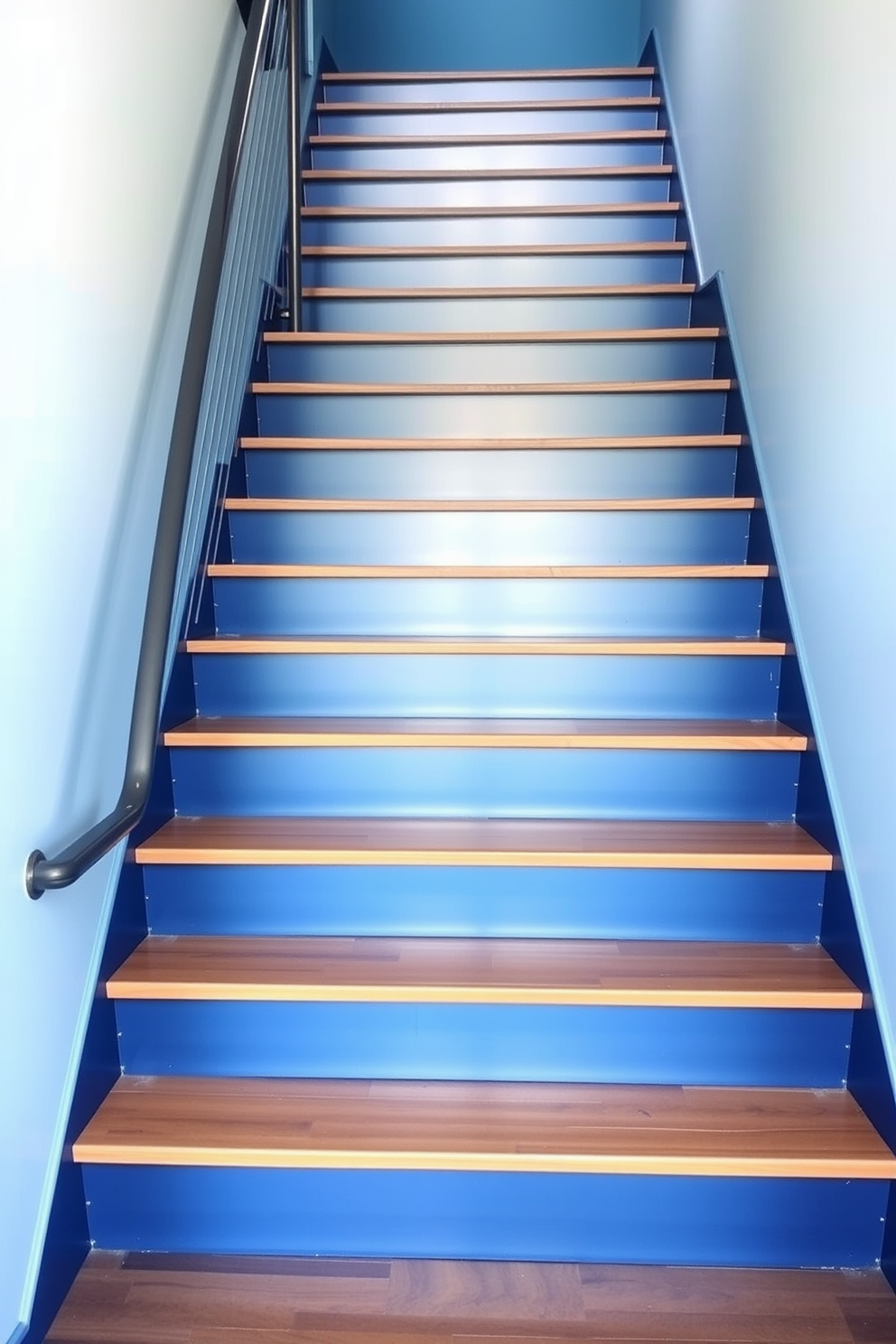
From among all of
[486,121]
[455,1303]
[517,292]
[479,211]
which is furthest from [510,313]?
[455,1303]

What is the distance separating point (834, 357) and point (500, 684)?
90cm

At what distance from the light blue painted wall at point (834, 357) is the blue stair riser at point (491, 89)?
4.71 ft

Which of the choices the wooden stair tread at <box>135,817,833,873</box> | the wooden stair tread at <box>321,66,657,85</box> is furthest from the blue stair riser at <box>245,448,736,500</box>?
the wooden stair tread at <box>321,66,657,85</box>

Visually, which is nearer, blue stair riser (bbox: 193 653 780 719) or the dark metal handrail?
the dark metal handrail

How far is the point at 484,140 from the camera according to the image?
3461 millimetres

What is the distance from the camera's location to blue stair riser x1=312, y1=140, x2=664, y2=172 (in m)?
3.48

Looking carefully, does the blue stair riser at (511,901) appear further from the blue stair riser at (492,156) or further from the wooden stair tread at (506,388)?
the blue stair riser at (492,156)

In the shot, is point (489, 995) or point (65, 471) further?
point (489, 995)

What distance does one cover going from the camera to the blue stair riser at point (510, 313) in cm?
288

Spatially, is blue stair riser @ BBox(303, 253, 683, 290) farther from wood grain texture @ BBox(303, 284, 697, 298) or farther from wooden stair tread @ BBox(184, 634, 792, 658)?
wooden stair tread @ BBox(184, 634, 792, 658)

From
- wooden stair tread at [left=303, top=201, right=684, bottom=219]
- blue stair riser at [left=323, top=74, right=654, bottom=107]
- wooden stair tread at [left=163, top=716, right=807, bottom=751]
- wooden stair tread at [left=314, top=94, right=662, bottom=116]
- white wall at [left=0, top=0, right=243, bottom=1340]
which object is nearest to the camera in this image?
white wall at [left=0, top=0, right=243, bottom=1340]

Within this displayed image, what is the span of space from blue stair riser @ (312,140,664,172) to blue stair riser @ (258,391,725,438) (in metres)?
1.37

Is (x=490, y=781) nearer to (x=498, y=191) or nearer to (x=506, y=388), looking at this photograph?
(x=506, y=388)

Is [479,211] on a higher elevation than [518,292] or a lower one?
higher
